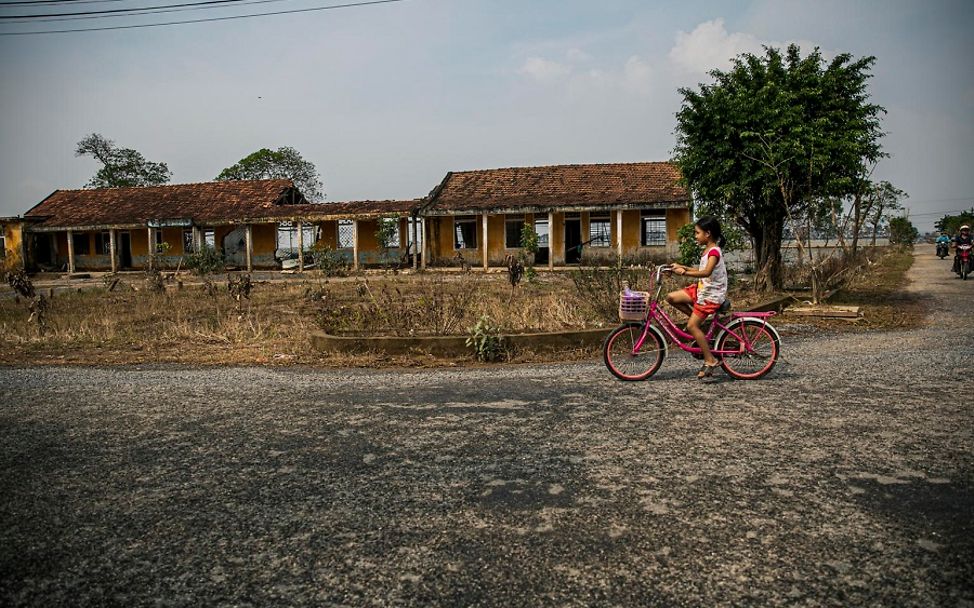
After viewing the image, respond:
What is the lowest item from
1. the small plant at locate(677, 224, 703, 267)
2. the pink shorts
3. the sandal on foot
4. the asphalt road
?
the asphalt road

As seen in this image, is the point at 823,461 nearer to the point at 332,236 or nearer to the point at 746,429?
the point at 746,429

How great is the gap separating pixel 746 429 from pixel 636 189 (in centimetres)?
2278

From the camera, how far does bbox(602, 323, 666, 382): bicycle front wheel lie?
6.07 meters

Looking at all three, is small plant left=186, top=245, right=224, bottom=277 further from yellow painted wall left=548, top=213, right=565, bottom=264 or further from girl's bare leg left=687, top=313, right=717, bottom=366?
girl's bare leg left=687, top=313, right=717, bottom=366

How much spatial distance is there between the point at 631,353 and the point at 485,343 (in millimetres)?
1835

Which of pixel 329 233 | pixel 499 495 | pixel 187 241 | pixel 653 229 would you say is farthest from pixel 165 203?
pixel 499 495

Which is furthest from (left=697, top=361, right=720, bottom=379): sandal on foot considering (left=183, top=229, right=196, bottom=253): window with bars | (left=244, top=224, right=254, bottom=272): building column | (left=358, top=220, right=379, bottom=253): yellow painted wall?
(left=183, top=229, right=196, bottom=253): window with bars

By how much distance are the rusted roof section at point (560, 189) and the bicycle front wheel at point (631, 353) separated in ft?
62.8

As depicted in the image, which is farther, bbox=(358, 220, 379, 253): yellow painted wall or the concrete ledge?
bbox=(358, 220, 379, 253): yellow painted wall

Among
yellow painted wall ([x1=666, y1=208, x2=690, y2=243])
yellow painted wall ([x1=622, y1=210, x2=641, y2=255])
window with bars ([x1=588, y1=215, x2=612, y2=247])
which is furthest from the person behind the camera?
window with bars ([x1=588, y1=215, x2=612, y2=247])

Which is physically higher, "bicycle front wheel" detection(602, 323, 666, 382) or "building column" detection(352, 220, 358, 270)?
"building column" detection(352, 220, 358, 270)

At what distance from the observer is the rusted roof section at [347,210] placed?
89.7 ft

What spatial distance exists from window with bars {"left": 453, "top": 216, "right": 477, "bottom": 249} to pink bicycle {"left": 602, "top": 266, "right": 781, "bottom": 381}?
Result: 2260 centimetres

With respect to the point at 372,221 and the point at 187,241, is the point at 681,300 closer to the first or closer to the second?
the point at 372,221
